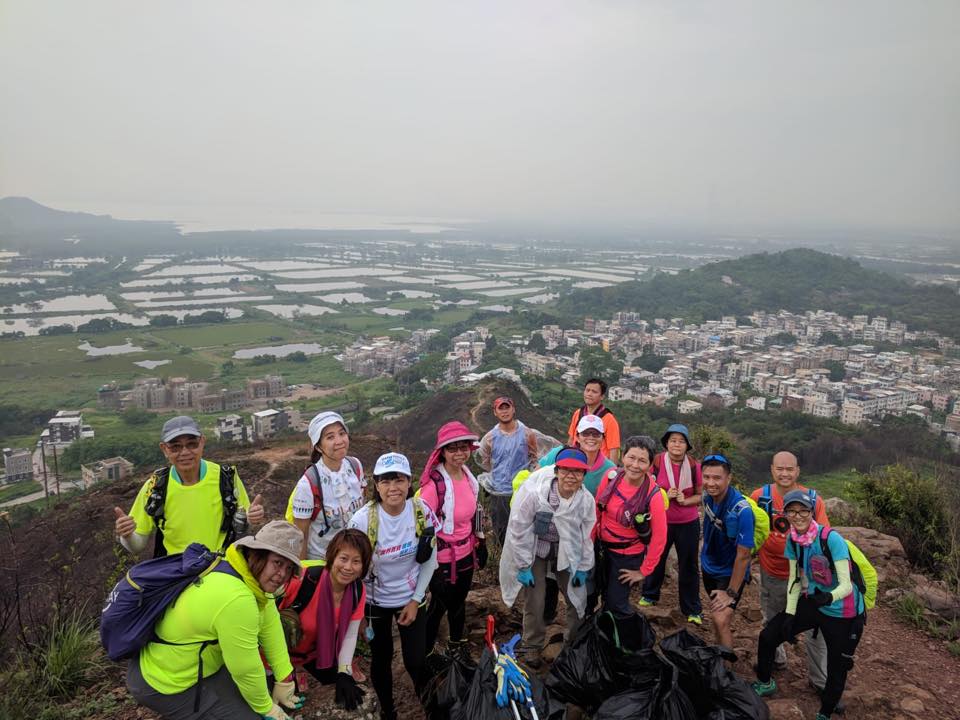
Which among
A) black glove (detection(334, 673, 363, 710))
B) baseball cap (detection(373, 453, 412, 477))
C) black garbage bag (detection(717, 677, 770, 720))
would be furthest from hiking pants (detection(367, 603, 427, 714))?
black garbage bag (detection(717, 677, 770, 720))

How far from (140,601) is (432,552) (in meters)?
1.07

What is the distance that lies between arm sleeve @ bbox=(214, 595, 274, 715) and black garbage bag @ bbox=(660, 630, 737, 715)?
5.09ft

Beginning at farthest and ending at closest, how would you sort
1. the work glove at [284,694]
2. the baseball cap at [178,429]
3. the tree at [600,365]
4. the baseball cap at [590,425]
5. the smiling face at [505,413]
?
the tree at [600,365] → the smiling face at [505,413] → the baseball cap at [590,425] → the baseball cap at [178,429] → the work glove at [284,694]

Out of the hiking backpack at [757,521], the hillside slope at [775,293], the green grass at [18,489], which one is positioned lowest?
the green grass at [18,489]

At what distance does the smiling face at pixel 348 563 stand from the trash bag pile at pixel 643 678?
0.94m

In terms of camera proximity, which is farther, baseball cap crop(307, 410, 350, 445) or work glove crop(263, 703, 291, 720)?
baseball cap crop(307, 410, 350, 445)

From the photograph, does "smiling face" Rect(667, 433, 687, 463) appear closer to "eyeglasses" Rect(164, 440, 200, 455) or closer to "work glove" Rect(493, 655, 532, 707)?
"work glove" Rect(493, 655, 532, 707)

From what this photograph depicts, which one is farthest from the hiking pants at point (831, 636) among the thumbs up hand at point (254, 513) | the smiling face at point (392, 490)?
the thumbs up hand at point (254, 513)

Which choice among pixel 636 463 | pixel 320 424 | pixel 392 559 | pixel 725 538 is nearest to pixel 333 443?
pixel 320 424

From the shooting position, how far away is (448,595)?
2658 mm

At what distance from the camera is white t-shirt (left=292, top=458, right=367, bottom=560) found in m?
2.60

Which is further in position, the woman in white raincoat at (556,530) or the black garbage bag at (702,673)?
the woman in white raincoat at (556,530)

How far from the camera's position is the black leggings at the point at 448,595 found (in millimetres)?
2594

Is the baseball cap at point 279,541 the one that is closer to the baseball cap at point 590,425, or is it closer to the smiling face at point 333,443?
the smiling face at point 333,443
